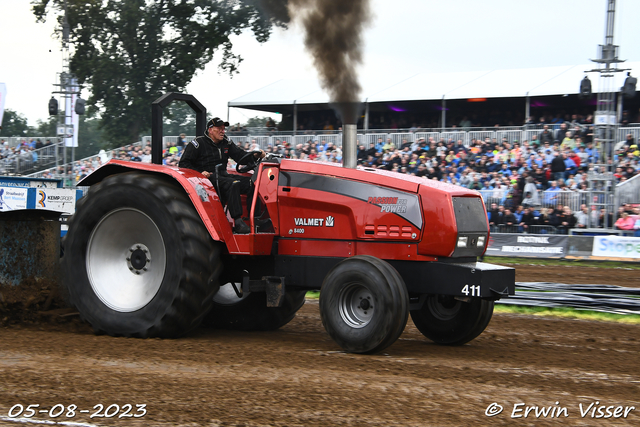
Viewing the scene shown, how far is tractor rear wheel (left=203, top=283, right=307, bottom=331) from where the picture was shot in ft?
23.7

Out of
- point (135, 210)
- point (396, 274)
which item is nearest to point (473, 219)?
point (396, 274)

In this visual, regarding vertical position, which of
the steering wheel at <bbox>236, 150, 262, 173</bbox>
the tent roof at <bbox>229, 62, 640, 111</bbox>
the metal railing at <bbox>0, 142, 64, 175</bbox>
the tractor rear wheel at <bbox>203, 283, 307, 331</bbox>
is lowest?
the tractor rear wheel at <bbox>203, 283, 307, 331</bbox>

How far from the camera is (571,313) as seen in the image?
9023 millimetres

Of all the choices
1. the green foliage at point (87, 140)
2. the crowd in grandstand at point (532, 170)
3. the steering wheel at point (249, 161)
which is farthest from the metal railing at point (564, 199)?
the green foliage at point (87, 140)

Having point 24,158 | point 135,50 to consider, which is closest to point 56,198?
point 24,158

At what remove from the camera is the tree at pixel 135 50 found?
37969 millimetres

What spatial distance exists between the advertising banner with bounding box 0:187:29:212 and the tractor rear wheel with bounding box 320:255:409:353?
13.3 meters

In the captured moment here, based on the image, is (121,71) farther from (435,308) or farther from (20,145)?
(435,308)

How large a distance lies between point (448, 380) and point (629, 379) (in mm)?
1321

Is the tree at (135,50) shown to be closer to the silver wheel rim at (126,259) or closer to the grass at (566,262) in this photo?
the grass at (566,262)

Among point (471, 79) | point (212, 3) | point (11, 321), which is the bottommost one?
point (11, 321)

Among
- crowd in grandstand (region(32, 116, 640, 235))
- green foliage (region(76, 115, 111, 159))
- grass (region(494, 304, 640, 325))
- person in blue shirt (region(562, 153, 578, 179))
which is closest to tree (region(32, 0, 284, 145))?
crowd in grandstand (region(32, 116, 640, 235))

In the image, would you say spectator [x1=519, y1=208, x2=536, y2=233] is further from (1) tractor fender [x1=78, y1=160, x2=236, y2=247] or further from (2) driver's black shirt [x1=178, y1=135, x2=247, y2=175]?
(1) tractor fender [x1=78, y1=160, x2=236, y2=247]

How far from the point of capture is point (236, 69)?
1522 inches
